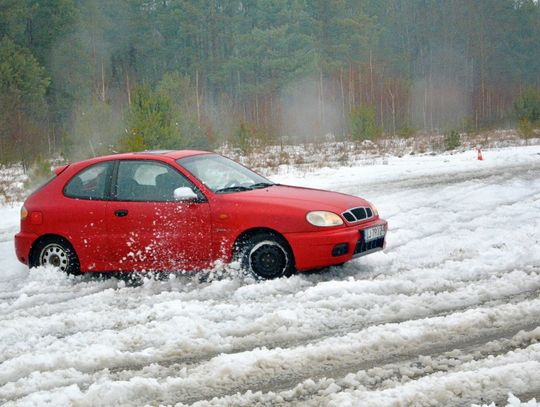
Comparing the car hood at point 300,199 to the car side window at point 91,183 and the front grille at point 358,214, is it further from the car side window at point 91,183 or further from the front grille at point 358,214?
the car side window at point 91,183

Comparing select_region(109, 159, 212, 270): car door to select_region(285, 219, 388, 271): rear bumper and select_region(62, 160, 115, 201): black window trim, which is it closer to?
select_region(62, 160, 115, 201): black window trim

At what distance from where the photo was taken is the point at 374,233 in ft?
28.0

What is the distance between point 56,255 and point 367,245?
3.50m

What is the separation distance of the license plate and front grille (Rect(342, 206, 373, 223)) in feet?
0.53

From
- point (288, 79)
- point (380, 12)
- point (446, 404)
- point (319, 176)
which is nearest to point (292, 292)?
point (446, 404)

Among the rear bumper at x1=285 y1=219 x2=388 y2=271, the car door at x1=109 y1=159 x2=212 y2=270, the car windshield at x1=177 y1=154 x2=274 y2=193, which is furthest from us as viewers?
the car windshield at x1=177 y1=154 x2=274 y2=193

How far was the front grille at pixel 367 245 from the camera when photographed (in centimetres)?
821

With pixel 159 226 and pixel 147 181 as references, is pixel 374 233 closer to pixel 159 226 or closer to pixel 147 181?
pixel 159 226

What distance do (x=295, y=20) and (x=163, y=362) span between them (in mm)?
57364

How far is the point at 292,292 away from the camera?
7.43 m

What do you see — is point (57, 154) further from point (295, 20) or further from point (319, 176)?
point (295, 20)

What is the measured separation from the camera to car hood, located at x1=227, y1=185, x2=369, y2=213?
8.20 meters

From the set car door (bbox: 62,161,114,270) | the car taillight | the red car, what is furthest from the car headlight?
the car taillight

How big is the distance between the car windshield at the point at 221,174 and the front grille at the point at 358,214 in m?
1.21
